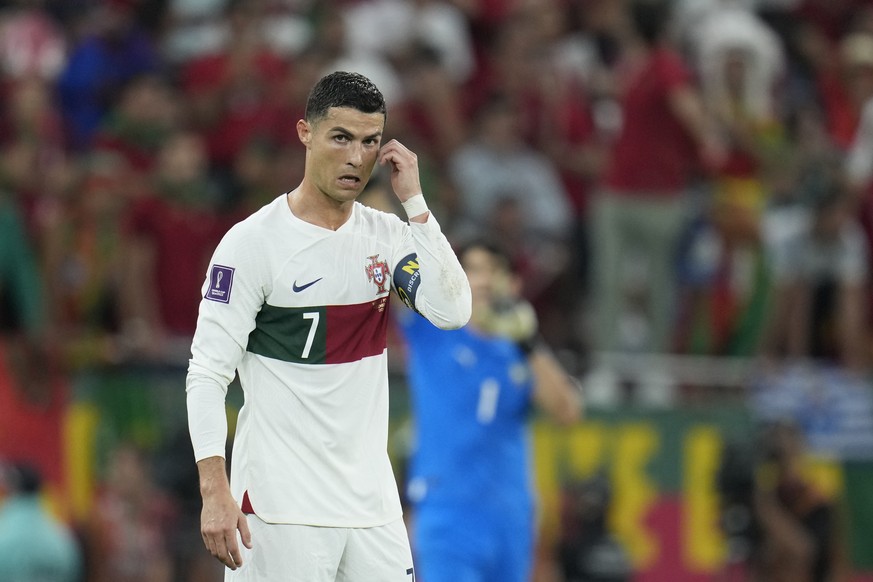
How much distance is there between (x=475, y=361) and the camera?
29.2 ft

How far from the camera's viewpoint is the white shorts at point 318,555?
18.3 ft

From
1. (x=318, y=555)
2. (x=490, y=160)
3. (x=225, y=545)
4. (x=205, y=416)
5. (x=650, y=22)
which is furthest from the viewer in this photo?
(x=490, y=160)

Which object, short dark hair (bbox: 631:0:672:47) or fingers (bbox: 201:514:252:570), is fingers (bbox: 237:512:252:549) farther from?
short dark hair (bbox: 631:0:672:47)

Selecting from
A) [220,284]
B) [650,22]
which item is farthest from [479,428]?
[650,22]

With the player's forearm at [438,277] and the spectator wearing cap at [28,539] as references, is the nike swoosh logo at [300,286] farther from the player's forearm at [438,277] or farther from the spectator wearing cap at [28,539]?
the spectator wearing cap at [28,539]

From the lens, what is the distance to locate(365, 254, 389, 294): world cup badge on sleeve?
5.80 m

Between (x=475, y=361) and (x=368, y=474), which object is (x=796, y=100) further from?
(x=368, y=474)

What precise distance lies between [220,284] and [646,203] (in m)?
7.06

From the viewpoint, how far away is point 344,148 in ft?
18.3

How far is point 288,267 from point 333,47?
815 centimetres

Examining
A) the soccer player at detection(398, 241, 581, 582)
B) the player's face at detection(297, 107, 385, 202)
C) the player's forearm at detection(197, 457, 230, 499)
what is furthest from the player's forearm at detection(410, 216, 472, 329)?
the soccer player at detection(398, 241, 581, 582)

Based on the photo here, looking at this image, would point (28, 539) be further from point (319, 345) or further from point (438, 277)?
point (438, 277)

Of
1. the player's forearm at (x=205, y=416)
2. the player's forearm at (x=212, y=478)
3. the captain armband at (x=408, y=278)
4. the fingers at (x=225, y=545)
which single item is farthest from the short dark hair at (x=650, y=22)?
the fingers at (x=225, y=545)

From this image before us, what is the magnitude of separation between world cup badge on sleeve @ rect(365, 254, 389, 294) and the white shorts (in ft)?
2.95
